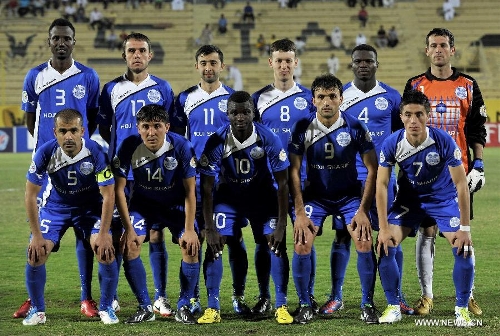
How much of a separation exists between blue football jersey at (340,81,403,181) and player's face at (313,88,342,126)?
56 centimetres

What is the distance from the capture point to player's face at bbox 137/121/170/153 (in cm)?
661

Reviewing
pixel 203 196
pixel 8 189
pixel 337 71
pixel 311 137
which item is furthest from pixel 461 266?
pixel 337 71

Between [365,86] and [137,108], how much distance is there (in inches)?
72.3

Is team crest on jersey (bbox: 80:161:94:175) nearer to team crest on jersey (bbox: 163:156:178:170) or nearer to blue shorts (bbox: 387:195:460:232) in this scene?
team crest on jersey (bbox: 163:156:178:170)

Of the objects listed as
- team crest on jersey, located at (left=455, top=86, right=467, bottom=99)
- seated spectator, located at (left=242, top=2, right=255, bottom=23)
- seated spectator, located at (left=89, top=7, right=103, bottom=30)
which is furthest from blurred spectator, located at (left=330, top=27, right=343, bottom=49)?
team crest on jersey, located at (left=455, top=86, right=467, bottom=99)

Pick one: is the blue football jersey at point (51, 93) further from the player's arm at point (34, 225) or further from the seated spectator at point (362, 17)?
the seated spectator at point (362, 17)

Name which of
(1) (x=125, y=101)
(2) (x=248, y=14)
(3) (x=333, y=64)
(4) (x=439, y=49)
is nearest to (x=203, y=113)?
(1) (x=125, y=101)

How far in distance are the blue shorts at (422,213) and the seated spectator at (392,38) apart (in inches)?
1123

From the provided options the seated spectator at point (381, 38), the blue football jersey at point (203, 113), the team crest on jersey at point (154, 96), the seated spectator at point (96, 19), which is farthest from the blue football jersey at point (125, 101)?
the seated spectator at point (381, 38)

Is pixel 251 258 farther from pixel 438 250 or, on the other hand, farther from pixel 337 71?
pixel 337 71

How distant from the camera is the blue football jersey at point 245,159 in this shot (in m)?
6.70

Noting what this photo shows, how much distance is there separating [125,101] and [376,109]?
2.01 meters

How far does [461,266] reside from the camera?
643 centimetres

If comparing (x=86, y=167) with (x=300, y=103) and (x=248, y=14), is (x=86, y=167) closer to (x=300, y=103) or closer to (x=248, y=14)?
(x=300, y=103)
